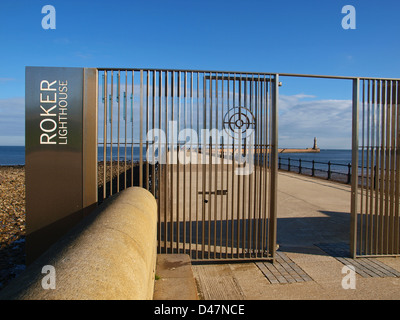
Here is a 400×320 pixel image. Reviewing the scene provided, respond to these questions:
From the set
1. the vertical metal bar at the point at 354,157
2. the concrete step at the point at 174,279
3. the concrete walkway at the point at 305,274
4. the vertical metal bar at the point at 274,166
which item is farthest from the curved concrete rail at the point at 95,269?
the vertical metal bar at the point at 354,157

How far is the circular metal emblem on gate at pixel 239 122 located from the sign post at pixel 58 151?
6.90 feet

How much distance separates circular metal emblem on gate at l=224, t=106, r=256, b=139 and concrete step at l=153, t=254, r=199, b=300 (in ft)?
6.98

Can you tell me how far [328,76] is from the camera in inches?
205

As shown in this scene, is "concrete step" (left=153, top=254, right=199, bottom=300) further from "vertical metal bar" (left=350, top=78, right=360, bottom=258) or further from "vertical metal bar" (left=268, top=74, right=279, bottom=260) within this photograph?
"vertical metal bar" (left=350, top=78, right=360, bottom=258)

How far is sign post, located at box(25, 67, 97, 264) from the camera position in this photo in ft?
14.2

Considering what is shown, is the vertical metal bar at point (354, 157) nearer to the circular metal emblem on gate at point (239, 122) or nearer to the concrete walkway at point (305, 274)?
the concrete walkway at point (305, 274)

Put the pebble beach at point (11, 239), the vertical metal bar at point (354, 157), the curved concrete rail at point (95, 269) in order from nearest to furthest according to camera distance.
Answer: the curved concrete rail at point (95, 269)
the pebble beach at point (11, 239)
the vertical metal bar at point (354, 157)

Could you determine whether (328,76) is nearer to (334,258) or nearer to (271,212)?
(271,212)

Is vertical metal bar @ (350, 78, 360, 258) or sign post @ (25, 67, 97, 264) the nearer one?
sign post @ (25, 67, 97, 264)

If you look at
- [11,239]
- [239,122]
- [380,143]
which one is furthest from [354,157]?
[11,239]

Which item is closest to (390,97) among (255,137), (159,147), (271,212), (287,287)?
(255,137)

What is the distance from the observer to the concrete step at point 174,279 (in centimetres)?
332

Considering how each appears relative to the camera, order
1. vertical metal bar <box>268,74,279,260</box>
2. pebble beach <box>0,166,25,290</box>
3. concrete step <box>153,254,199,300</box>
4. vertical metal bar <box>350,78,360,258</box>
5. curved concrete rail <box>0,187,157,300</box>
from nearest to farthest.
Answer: curved concrete rail <box>0,187,157,300</box> < concrete step <box>153,254,199,300</box> < pebble beach <box>0,166,25,290</box> < vertical metal bar <box>268,74,279,260</box> < vertical metal bar <box>350,78,360,258</box>

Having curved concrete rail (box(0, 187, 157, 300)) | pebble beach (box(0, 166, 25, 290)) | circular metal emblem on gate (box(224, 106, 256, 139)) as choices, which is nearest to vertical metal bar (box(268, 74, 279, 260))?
circular metal emblem on gate (box(224, 106, 256, 139))
